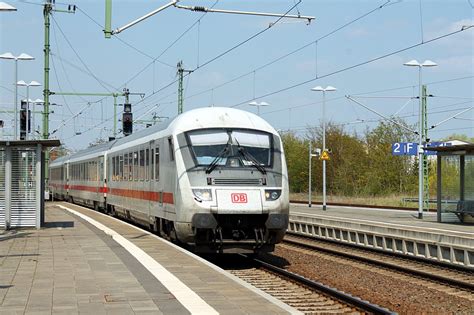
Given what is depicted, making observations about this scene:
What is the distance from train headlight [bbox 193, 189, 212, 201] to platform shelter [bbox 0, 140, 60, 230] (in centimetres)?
715

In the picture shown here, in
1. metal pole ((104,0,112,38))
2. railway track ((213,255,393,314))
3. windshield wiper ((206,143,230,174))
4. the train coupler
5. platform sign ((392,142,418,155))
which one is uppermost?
metal pole ((104,0,112,38))

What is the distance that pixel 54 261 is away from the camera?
42.8 ft

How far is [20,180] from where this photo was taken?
786 inches

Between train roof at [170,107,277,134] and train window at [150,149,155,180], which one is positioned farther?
train window at [150,149,155,180]

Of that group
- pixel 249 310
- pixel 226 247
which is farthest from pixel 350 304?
pixel 226 247

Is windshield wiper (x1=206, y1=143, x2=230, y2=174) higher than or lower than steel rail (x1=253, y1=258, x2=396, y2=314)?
higher

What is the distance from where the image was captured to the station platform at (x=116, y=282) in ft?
27.7

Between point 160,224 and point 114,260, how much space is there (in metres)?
4.91

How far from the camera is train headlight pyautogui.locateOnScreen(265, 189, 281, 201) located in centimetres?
1405

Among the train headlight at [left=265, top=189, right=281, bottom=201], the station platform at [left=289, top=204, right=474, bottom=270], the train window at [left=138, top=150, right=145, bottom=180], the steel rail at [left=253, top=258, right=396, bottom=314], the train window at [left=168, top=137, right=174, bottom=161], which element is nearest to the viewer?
the steel rail at [left=253, top=258, right=396, bottom=314]

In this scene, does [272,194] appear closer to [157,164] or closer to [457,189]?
[157,164]

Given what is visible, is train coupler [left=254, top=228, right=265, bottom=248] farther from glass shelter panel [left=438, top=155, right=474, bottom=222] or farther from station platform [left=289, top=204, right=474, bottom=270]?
glass shelter panel [left=438, top=155, right=474, bottom=222]

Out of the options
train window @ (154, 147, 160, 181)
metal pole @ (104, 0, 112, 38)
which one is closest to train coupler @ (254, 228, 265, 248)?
train window @ (154, 147, 160, 181)

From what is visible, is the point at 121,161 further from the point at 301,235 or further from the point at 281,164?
the point at 281,164
